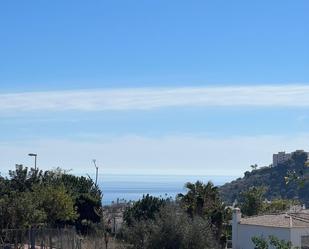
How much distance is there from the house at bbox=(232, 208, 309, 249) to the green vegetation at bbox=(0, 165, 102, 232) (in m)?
11.0

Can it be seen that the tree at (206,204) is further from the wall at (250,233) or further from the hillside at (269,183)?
the hillside at (269,183)

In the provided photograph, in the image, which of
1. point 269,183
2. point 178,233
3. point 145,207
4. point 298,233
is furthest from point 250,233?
point 269,183

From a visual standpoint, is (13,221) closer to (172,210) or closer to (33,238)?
(33,238)

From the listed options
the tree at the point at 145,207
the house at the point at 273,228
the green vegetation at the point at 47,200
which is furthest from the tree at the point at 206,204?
the green vegetation at the point at 47,200

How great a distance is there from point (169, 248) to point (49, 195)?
12.9 meters

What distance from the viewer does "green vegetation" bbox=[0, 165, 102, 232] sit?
37.9 meters

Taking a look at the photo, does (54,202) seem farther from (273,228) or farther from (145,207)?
(273,228)

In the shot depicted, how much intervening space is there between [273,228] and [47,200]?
15198 mm

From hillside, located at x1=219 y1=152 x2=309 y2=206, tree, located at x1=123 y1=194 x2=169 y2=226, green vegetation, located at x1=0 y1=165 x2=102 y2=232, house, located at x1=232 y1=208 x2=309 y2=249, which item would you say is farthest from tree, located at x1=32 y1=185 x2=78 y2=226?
hillside, located at x1=219 y1=152 x2=309 y2=206

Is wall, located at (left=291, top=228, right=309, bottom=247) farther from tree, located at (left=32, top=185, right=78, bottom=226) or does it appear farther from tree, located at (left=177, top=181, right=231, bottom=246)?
tree, located at (left=32, top=185, right=78, bottom=226)

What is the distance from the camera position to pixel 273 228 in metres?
48.3

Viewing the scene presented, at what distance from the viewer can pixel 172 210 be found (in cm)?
3688

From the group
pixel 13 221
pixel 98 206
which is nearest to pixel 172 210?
pixel 13 221

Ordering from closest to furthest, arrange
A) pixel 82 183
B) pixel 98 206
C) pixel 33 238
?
pixel 33 238 < pixel 98 206 < pixel 82 183
